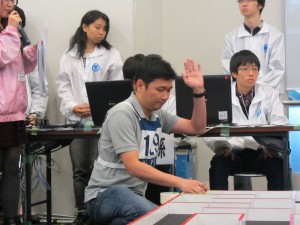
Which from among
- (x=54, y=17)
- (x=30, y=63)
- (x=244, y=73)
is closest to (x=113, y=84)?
(x=30, y=63)

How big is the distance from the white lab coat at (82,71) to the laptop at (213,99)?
1112 mm

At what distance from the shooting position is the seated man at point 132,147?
80.8 inches

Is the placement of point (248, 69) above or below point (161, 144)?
above

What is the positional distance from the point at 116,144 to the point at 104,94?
39.7 inches

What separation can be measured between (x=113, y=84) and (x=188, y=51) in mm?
2158

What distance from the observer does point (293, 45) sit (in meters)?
4.55

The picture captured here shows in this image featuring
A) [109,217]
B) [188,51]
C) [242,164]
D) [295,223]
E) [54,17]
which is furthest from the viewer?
[188,51]

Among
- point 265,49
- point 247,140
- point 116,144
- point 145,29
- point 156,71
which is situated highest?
point 145,29

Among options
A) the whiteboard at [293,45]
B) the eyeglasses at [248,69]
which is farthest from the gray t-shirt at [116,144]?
the whiteboard at [293,45]

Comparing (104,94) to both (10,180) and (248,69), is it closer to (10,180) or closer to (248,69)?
(10,180)

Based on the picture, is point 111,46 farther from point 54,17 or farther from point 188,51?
point 188,51

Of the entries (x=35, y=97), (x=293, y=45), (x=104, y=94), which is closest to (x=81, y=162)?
(x=35, y=97)

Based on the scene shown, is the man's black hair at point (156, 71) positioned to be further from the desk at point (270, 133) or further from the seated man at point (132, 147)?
the desk at point (270, 133)

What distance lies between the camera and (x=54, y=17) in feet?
14.4
